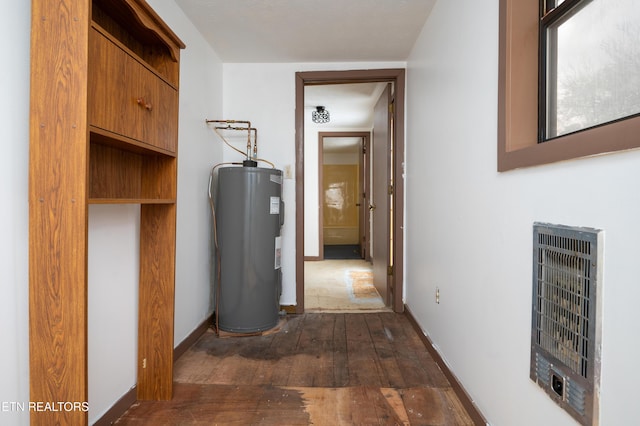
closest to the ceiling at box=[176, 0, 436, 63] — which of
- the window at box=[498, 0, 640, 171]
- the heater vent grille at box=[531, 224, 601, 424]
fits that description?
the window at box=[498, 0, 640, 171]

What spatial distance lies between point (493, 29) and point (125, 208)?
1707 mm

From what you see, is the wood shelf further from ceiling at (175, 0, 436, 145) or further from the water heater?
ceiling at (175, 0, 436, 145)

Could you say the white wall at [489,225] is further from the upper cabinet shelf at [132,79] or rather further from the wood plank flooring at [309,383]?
the upper cabinet shelf at [132,79]

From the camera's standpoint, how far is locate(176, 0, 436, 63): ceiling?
6.70 feet

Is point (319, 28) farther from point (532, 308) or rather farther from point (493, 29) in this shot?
point (532, 308)

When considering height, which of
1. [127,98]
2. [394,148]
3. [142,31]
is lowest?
[127,98]

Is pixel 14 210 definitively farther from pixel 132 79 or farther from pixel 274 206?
pixel 274 206

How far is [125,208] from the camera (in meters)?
1.52

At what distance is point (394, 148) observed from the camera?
9.69ft

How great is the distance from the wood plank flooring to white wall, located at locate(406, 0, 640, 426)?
0.20m

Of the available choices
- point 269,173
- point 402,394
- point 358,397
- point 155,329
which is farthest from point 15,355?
point 269,173

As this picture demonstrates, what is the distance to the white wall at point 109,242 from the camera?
3.24 ft

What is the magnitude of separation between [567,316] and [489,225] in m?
0.49

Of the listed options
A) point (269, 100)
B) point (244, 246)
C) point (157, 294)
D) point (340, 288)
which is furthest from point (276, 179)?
point (340, 288)
